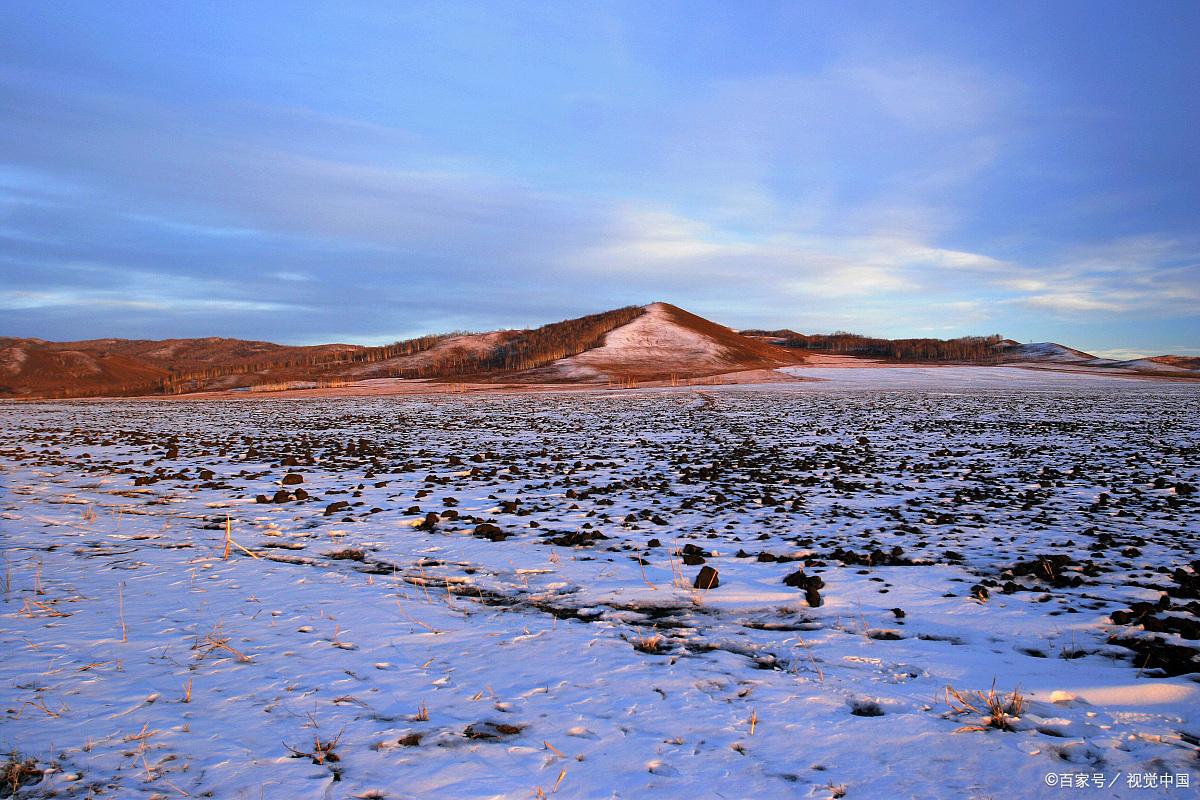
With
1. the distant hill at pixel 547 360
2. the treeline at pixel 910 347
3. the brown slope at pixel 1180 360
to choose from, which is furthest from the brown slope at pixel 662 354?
the brown slope at pixel 1180 360

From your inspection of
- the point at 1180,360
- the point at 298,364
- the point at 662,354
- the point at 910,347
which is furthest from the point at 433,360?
the point at 1180,360

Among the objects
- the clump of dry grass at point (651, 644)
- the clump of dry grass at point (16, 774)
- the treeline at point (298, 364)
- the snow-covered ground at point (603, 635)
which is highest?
the treeline at point (298, 364)

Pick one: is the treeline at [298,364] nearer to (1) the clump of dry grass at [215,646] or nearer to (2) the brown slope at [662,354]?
(2) the brown slope at [662,354]

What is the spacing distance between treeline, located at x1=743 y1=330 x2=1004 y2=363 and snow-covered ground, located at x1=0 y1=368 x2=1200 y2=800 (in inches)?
4919

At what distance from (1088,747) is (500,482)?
11.7m

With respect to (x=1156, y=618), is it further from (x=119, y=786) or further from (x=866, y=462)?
(x=866, y=462)

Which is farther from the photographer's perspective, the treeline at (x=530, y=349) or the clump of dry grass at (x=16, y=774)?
the treeline at (x=530, y=349)

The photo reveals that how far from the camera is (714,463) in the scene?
54.4 ft

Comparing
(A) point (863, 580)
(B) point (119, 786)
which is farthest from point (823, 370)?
(B) point (119, 786)

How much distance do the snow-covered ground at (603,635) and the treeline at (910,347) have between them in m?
125

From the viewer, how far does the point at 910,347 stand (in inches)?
5256

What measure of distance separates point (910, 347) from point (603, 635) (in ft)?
472

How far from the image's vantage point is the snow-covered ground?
387cm

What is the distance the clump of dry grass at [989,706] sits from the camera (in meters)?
4.24
